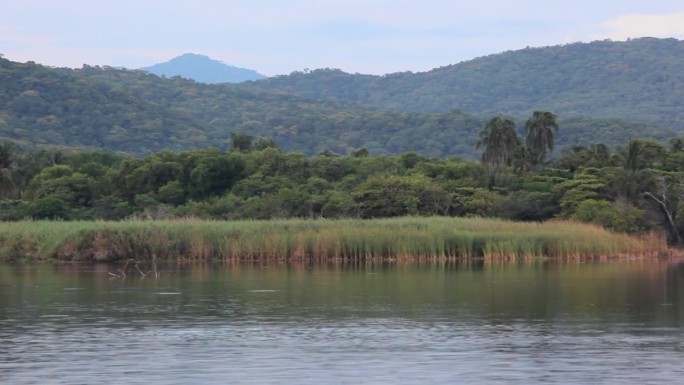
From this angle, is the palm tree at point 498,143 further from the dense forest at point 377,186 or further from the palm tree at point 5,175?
the palm tree at point 5,175

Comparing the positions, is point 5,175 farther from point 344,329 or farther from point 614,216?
point 344,329

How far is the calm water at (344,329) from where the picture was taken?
21719 mm

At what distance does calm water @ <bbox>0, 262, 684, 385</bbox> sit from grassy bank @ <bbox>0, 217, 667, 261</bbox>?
9.61m

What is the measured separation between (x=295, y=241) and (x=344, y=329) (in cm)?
2858

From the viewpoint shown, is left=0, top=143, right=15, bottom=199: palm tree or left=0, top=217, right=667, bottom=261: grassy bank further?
left=0, top=143, right=15, bottom=199: palm tree

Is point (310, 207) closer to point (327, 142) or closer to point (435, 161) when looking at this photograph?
point (435, 161)

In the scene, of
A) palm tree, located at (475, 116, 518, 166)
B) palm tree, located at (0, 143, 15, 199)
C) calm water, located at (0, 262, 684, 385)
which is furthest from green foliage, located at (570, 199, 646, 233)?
palm tree, located at (0, 143, 15, 199)

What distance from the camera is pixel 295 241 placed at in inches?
2237

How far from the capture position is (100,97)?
184 metres

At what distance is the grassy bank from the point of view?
56.9 metres

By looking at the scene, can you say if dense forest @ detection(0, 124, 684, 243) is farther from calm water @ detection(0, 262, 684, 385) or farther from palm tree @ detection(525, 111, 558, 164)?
calm water @ detection(0, 262, 684, 385)

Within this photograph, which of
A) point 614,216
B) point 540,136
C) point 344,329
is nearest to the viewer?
point 344,329

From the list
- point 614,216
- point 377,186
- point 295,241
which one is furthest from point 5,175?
point 614,216

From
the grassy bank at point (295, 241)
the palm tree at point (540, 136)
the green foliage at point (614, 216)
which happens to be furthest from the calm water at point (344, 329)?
the palm tree at point (540, 136)
